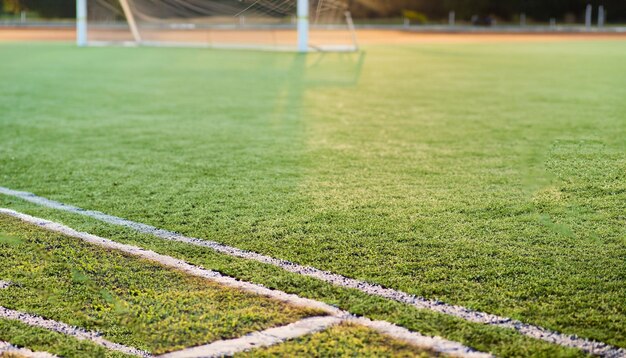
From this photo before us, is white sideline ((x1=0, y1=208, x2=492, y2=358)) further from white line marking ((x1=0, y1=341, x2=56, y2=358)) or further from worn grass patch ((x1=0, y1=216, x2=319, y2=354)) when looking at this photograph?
white line marking ((x1=0, y1=341, x2=56, y2=358))

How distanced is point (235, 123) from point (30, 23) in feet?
106

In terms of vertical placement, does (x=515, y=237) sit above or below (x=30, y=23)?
below

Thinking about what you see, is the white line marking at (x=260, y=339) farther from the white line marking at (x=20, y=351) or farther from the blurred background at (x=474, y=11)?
the blurred background at (x=474, y=11)

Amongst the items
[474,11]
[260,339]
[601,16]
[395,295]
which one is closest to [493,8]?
[474,11]

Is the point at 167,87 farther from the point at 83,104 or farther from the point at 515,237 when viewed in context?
the point at 515,237

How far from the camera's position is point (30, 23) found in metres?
38.3

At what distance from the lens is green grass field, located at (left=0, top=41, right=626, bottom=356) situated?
3.55m

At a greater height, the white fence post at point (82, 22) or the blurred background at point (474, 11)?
the blurred background at point (474, 11)

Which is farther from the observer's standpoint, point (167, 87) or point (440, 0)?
point (440, 0)

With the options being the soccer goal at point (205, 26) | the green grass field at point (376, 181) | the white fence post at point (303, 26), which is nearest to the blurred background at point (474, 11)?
the soccer goal at point (205, 26)

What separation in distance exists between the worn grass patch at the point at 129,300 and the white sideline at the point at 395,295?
1.20 feet

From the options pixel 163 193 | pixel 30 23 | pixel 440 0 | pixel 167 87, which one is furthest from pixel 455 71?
pixel 440 0

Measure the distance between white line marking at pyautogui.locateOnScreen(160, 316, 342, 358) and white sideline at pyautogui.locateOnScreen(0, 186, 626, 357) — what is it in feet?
1.24

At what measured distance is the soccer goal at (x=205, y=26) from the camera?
21.1 meters
